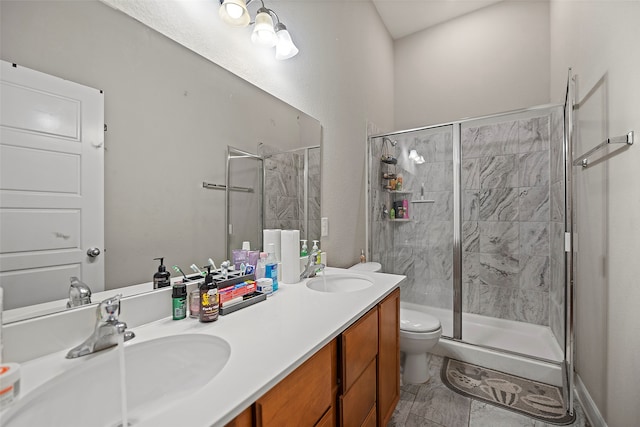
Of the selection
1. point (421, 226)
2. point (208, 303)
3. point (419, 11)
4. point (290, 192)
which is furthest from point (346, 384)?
point (419, 11)

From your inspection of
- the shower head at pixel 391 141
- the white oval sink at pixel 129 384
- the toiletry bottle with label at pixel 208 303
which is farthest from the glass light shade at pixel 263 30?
the shower head at pixel 391 141

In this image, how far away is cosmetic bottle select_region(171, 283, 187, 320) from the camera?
0.95m

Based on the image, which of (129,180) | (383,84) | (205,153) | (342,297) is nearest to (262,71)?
(205,153)

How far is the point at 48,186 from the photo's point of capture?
28.4 inches

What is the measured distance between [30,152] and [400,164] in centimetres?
271

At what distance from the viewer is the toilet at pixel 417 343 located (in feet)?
6.23

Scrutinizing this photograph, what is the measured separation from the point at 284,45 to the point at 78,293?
140 centimetres

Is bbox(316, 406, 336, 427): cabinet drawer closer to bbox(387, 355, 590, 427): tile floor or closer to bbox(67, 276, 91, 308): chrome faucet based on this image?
bbox(67, 276, 91, 308): chrome faucet

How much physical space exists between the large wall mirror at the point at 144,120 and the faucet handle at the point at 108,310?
14cm

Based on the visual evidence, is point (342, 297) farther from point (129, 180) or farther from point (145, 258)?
point (129, 180)

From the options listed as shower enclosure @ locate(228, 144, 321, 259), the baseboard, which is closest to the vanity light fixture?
shower enclosure @ locate(228, 144, 321, 259)

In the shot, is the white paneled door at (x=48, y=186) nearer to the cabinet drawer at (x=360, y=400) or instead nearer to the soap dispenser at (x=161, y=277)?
the soap dispenser at (x=161, y=277)

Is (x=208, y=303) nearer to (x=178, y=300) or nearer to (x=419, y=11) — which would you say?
(x=178, y=300)

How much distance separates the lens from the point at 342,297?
1227 millimetres
